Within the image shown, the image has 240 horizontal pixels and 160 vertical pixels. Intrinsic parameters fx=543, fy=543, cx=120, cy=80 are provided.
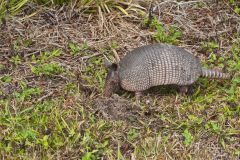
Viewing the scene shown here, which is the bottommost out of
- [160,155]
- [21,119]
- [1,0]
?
[160,155]

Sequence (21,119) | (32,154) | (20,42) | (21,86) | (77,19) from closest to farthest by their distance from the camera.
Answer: (32,154) < (21,119) < (21,86) < (20,42) < (77,19)

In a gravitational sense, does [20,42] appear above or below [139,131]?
above

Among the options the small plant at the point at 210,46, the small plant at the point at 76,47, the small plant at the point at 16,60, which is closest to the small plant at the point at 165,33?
the small plant at the point at 210,46

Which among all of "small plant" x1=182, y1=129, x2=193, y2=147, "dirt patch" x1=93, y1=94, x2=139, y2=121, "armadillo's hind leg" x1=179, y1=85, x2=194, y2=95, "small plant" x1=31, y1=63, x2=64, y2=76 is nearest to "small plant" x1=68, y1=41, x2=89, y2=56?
"small plant" x1=31, y1=63, x2=64, y2=76

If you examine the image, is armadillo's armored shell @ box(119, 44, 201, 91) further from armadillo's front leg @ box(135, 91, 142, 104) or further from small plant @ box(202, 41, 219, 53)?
small plant @ box(202, 41, 219, 53)

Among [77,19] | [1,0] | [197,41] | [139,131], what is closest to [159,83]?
[139,131]

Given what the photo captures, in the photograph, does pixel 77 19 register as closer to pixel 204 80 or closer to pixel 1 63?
pixel 1 63

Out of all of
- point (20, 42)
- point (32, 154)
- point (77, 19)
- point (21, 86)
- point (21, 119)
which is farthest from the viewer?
point (77, 19)

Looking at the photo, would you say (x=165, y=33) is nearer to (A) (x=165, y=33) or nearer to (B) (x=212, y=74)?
(A) (x=165, y=33)
